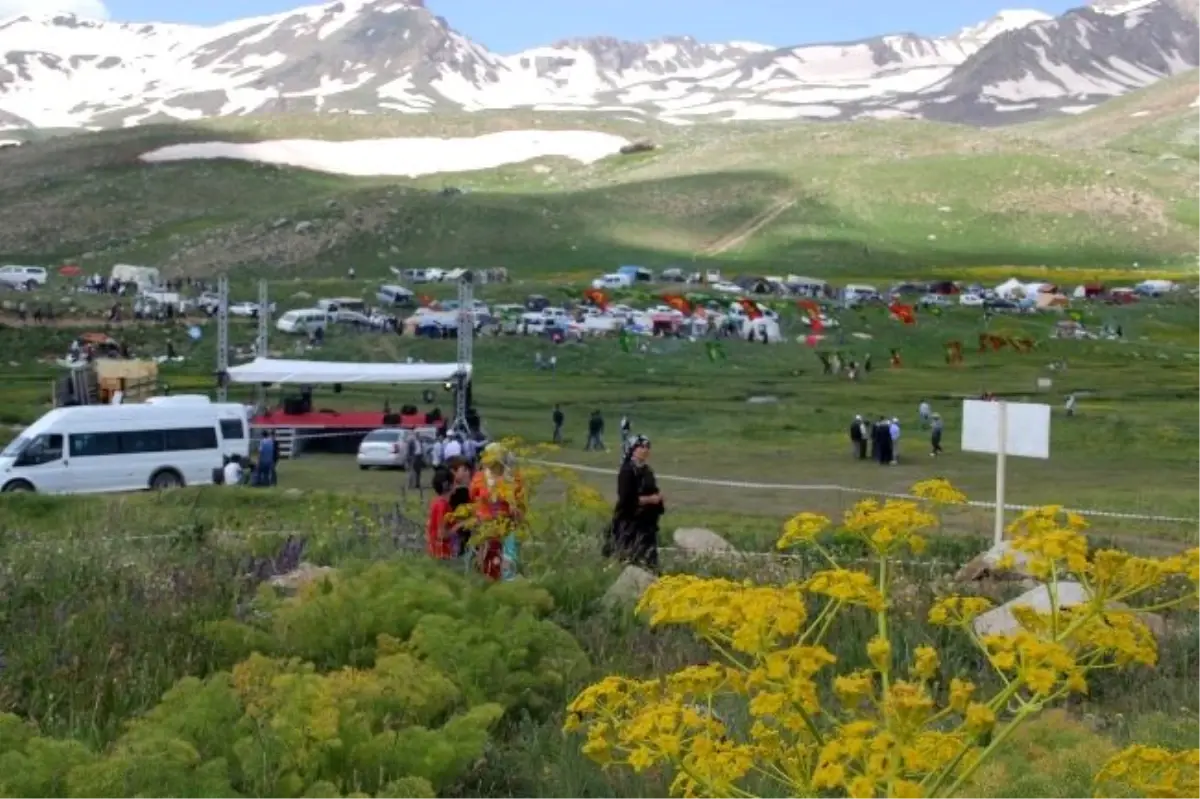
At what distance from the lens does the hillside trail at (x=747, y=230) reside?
127 metres

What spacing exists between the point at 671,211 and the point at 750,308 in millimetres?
61028

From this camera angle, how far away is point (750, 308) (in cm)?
7838

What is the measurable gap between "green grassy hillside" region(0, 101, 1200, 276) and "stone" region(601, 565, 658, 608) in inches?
4149

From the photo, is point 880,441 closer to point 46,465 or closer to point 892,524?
point 46,465

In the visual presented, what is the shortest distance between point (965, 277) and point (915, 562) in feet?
342

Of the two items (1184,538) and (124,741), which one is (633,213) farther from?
(124,741)

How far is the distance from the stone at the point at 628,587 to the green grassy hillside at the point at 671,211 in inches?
4149

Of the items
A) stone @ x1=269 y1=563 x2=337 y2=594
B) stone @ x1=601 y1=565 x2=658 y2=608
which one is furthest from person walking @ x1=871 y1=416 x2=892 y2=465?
stone @ x1=269 y1=563 x2=337 y2=594

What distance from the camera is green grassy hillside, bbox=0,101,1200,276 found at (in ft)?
406

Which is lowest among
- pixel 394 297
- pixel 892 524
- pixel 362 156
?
pixel 394 297

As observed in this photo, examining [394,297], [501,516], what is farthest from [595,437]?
[394,297]

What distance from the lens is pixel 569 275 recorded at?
111875 millimetres

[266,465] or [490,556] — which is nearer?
[490,556]

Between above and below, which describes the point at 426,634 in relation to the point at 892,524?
below
